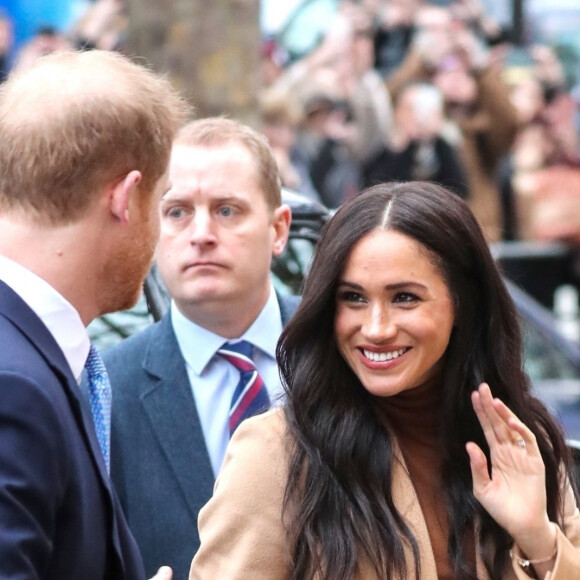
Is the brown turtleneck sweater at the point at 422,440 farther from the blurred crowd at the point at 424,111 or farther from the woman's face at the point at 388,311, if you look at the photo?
the blurred crowd at the point at 424,111

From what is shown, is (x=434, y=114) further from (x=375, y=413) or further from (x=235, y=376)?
(x=375, y=413)

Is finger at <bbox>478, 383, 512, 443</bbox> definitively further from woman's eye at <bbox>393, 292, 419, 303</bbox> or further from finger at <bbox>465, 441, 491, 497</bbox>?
woman's eye at <bbox>393, 292, 419, 303</bbox>

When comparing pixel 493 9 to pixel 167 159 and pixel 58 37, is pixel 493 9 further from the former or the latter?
pixel 167 159

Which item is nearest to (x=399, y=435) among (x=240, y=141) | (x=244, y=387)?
(x=244, y=387)

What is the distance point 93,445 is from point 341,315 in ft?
2.71

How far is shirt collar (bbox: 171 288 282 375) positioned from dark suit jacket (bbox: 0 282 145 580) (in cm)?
129

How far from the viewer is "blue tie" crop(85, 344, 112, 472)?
3.04m

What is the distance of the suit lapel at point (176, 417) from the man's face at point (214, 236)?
128mm

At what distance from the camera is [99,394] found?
3.10 metres

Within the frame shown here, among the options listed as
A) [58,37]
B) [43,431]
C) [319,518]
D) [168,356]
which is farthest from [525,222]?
[43,431]

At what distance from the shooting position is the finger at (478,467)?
125 inches

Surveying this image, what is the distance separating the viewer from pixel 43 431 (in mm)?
2438

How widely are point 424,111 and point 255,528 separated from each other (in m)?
9.04

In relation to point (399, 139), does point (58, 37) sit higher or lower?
higher
